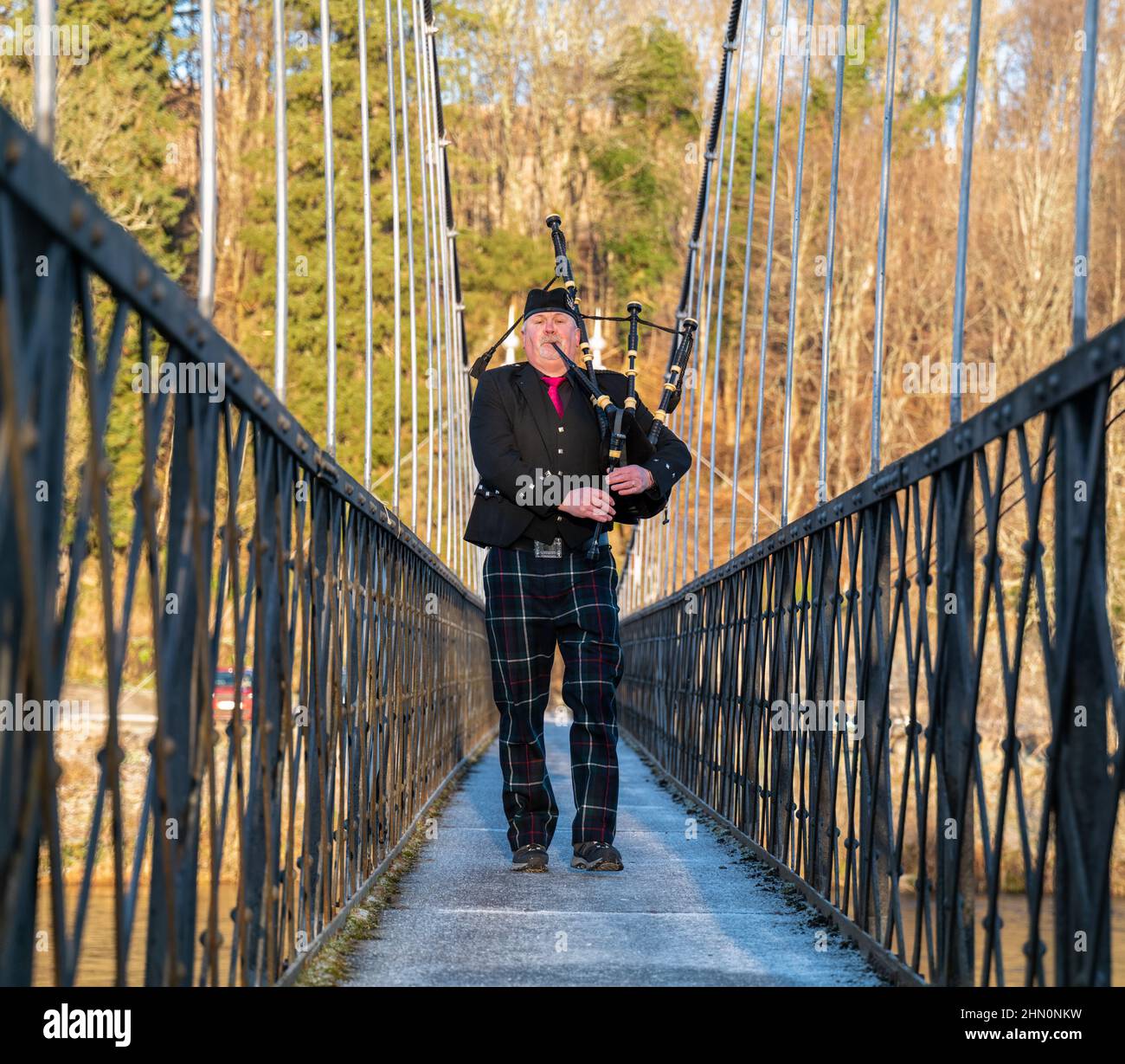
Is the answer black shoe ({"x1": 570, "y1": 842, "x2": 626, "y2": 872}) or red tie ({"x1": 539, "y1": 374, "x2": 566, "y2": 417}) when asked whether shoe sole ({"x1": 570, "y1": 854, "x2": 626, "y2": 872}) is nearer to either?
black shoe ({"x1": 570, "y1": 842, "x2": 626, "y2": 872})

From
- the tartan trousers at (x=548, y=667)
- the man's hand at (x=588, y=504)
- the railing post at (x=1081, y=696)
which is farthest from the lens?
the tartan trousers at (x=548, y=667)

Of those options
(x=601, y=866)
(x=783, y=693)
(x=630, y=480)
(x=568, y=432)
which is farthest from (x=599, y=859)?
(x=568, y=432)

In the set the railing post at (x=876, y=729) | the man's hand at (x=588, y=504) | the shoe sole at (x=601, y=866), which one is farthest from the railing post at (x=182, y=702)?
the shoe sole at (x=601, y=866)

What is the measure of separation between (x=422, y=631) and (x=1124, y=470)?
1268 cm

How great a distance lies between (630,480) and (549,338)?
428 mm

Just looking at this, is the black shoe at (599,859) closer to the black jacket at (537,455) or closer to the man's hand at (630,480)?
the black jacket at (537,455)

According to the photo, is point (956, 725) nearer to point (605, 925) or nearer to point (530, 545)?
point (605, 925)

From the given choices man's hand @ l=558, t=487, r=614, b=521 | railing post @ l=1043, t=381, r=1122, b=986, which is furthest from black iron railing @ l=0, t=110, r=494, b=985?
railing post @ l=1043, t=381, r=1122, b=986

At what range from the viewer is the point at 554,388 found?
4152 millimetres

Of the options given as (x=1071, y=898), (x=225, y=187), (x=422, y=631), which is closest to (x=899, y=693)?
(x=225, y=187)

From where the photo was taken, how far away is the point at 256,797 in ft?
7.65

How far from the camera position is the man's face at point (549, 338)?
4.14m

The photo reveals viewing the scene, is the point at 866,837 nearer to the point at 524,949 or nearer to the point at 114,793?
the point at 524,949

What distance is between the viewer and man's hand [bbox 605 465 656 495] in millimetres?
3949
